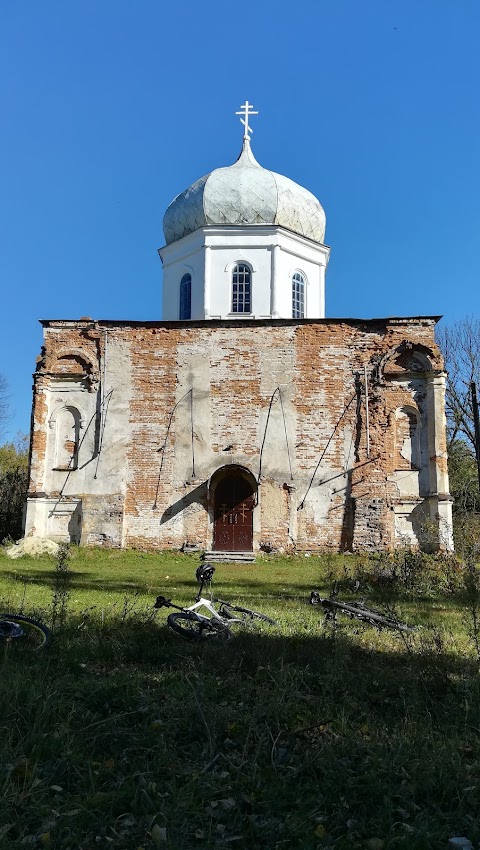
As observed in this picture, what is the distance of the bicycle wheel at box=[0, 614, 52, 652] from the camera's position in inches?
254

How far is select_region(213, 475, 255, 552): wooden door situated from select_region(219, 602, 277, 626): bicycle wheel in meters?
11.7

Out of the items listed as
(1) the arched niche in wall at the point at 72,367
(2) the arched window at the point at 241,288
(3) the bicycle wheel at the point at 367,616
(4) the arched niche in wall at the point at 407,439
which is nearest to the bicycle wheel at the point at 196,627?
(3) the bicycle wheel at the point at 367,616

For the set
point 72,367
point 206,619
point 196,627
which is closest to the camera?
point 206,619

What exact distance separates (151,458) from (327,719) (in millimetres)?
16295

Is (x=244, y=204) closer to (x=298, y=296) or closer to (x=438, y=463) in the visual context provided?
(x=298, y=296)

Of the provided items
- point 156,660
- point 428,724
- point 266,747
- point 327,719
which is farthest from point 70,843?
point 156,660

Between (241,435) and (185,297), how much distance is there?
6.72 meters

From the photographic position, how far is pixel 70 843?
3.63 m

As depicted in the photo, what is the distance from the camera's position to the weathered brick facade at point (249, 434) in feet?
67.5

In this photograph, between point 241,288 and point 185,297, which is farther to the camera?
point 185,297

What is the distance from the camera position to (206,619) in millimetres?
7699

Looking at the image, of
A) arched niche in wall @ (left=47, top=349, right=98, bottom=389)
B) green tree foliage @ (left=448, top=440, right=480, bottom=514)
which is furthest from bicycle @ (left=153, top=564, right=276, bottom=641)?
green tree foliage @ (left=448, top=440, right=480, bottom=514)

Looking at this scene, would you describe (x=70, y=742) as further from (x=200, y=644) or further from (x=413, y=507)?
(x=413, y=507)

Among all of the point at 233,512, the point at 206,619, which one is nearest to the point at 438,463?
the point at 233,512
